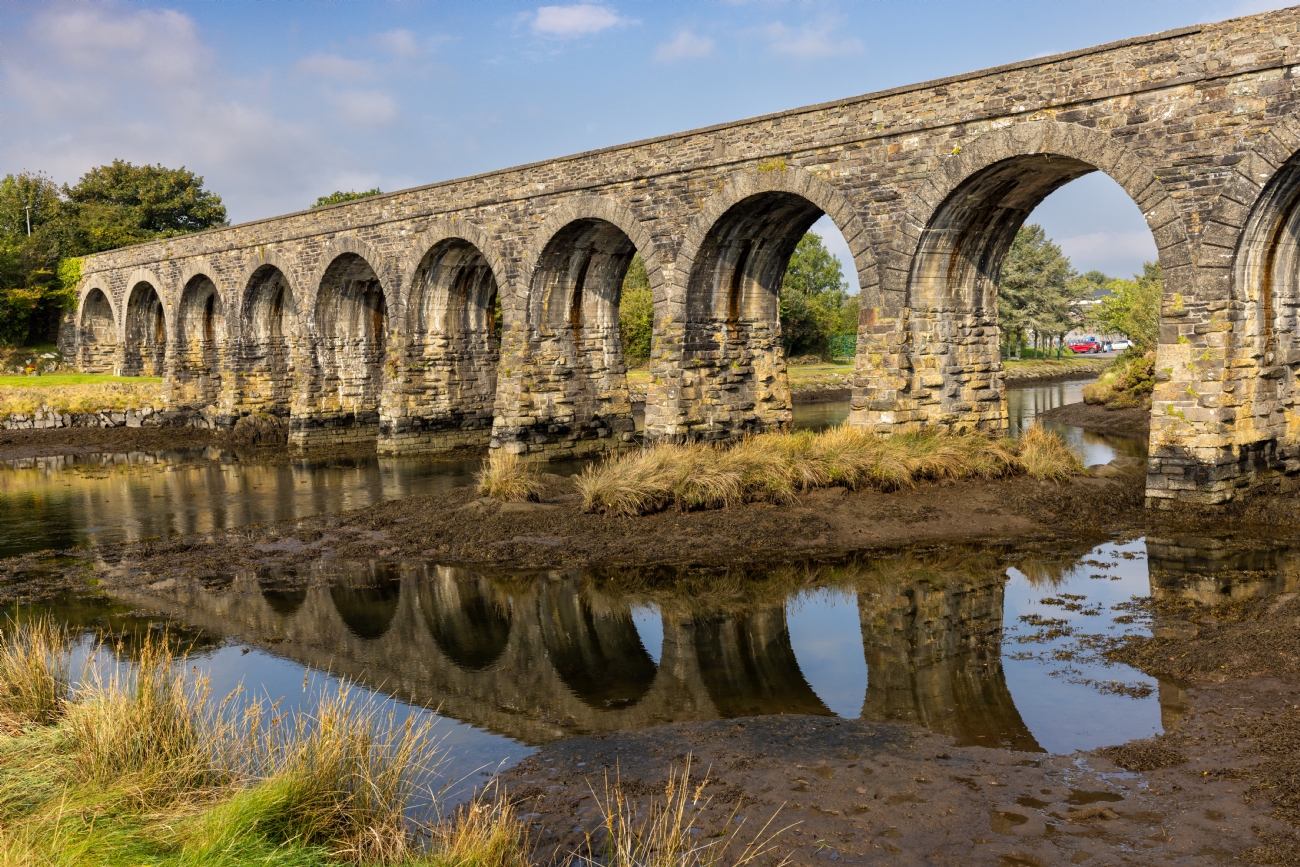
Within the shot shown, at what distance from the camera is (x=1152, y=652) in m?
7.81

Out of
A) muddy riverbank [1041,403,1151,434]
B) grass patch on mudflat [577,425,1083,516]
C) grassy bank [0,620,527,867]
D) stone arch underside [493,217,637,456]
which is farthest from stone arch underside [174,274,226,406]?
grassy bank [0,620,527,867]

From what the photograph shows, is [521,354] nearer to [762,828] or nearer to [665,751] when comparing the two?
[665,751]

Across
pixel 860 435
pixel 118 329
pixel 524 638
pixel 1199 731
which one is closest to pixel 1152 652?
pixel 1199 731

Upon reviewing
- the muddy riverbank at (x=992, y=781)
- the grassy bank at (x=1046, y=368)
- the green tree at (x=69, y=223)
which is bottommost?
the muddy riverbank at (x=992, y=781)

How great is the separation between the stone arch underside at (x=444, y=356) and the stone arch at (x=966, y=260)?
11320 mm

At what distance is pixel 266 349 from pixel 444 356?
312 inches

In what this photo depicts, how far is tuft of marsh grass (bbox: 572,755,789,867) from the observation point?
14.3 feet

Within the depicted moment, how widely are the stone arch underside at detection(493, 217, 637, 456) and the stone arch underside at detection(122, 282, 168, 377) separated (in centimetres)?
→ 2085

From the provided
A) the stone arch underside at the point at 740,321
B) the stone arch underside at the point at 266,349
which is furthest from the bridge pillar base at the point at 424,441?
the stone arch underside at the point at 740,321

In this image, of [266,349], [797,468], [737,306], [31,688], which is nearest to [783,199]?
[737,306]

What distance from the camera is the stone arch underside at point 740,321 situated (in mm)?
18188

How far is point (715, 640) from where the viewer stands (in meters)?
8.95

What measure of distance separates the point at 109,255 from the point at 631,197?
2599cm

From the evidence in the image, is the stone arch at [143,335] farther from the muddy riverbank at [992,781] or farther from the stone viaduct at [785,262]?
the muddy riverbank at [992,781]
